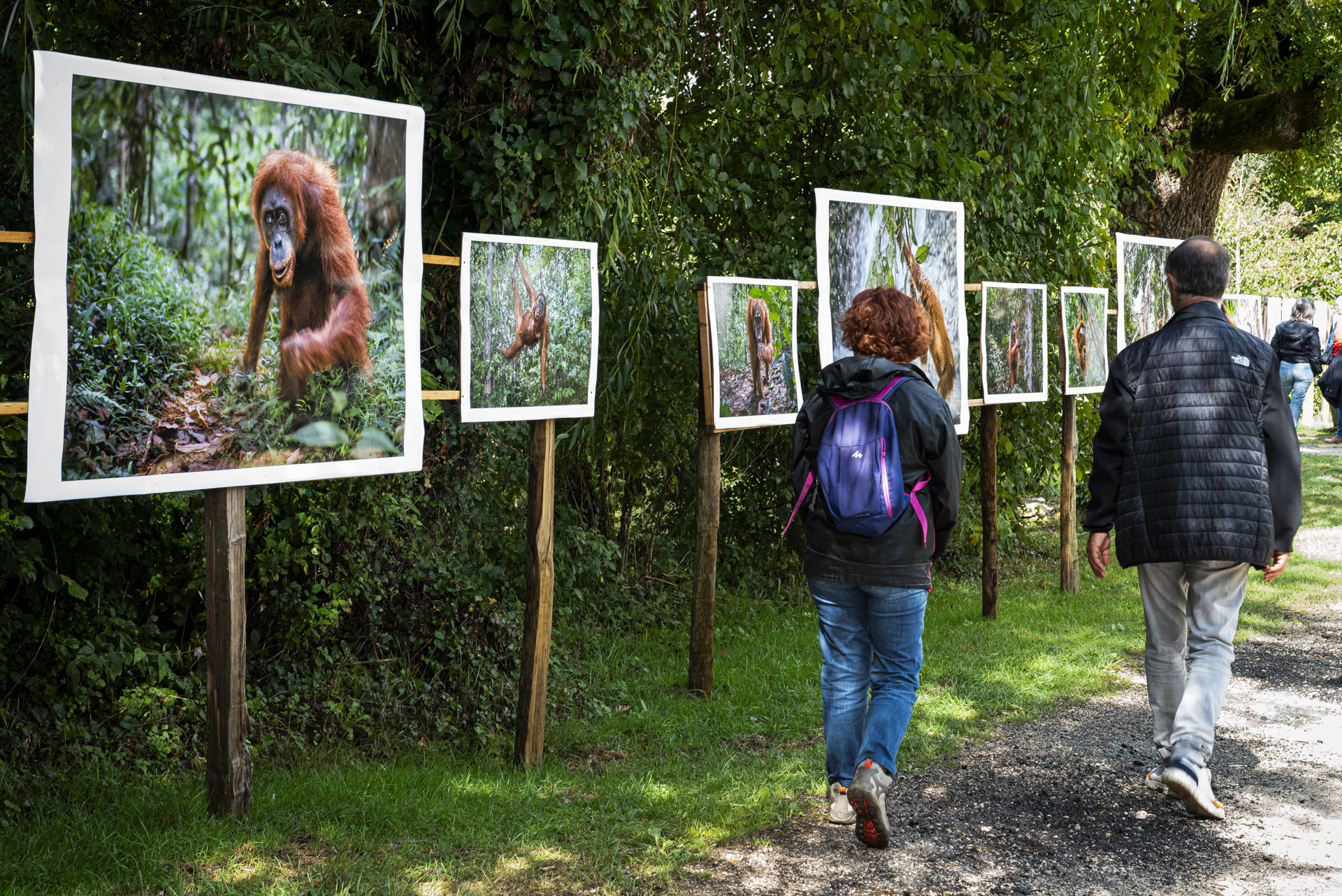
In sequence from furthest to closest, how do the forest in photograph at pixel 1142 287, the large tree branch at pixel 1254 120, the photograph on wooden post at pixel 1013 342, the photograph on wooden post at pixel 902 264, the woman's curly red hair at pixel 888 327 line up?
the large tree branch at pixel 1254 120 < the forest in photograph at pixel 1142 287 < the photograph on wooden post at pixel 1013 342 < the photograph on wooden post at pixel 902 264 < the woman's curly red hair at pixel 888 327

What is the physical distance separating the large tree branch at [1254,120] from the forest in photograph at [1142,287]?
4145mm

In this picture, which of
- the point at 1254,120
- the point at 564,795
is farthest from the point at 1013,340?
the point at 1254,120

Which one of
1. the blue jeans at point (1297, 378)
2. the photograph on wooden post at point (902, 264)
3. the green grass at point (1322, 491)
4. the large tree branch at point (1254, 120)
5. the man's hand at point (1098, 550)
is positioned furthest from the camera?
the blue jeans at point (1297, 378)

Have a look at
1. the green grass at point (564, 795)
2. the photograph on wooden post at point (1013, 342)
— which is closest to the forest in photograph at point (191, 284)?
the green grass at point (564, 795)

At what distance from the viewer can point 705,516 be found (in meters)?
5.79

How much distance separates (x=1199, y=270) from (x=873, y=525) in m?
1.73

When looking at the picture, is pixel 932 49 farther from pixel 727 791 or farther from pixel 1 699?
pixel 1 699

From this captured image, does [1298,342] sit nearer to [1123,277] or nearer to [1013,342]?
[1123,277]

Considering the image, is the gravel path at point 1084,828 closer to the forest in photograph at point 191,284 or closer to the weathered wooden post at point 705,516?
the weathered wooden post at point 705,516

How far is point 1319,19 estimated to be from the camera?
38.8ft

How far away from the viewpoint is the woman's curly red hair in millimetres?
4086

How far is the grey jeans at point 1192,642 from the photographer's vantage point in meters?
4.24

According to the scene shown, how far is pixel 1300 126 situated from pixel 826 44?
8617mm

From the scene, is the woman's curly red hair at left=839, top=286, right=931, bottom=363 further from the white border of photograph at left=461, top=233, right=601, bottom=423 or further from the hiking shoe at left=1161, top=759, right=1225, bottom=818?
the hiking shoe at left=1161, top=759, right=1225, bottom=818
